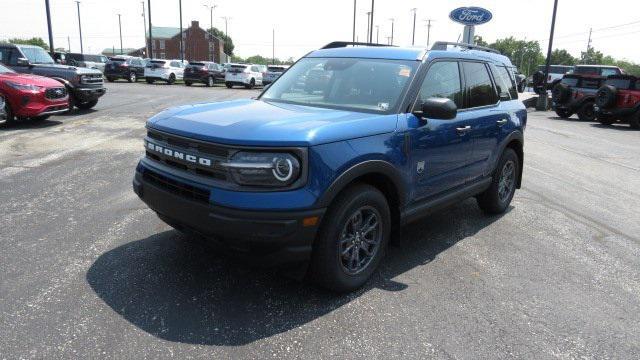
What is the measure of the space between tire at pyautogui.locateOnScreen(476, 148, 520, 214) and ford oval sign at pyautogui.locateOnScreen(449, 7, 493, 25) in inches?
619

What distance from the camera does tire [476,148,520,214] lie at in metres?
5.61

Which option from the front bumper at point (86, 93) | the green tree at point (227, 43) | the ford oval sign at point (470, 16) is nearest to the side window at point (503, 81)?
the front bumper at point (86, 93)

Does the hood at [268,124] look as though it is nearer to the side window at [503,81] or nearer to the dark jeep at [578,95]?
the side window at [503,81]

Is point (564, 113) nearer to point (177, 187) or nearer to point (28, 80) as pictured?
point (28, 80)

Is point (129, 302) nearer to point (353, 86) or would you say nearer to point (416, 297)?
point (416, 297)

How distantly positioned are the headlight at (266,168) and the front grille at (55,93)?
969 cm

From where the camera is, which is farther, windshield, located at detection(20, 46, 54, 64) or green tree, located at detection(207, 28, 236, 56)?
green tree, located at detection(207, 28, 236, 56)

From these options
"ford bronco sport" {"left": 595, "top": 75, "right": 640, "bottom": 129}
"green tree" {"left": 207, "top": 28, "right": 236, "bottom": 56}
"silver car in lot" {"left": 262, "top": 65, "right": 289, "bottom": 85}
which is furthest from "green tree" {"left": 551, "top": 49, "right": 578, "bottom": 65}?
"ford bronco sport" {"left": 595, "top": 75, "right": 640, "bottom": 129}

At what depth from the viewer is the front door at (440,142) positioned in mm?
4008

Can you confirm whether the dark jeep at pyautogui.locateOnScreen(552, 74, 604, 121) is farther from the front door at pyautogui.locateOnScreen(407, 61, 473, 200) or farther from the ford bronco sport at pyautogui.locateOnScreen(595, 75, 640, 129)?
A: the front door at pyautogui.locateOnScreen(407, 61, 473, 200)

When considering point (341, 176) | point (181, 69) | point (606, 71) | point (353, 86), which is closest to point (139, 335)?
point (341, 176)

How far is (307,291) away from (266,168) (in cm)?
114

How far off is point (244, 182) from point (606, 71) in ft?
88.6

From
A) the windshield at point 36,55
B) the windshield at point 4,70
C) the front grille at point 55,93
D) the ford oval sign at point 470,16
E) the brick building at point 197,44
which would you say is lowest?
the front grille at point 55,93
